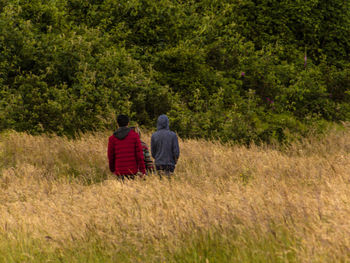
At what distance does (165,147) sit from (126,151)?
97 centimetres

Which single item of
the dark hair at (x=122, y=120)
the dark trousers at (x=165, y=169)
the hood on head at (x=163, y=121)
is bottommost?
the dark trousers at (x=165, y=169)

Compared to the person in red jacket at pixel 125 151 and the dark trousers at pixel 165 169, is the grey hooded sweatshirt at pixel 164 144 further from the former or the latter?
the person in red jacket at pixel 125 151

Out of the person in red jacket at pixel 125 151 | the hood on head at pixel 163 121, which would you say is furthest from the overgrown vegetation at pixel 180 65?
the person in red jacket at pixel 125 151

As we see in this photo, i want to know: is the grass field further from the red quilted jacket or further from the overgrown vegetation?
the overgrown vegetation

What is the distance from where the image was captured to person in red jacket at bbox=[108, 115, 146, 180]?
8977 millimetres

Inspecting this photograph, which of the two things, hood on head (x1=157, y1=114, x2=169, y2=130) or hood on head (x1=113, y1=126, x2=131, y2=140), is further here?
hood on head (x1=157, y1=114, x2=169, y2=130)

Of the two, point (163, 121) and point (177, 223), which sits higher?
point (163, 121)

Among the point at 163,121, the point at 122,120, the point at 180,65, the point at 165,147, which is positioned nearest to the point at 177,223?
the point at 122,120

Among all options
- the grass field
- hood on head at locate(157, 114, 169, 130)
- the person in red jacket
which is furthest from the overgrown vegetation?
the grass field

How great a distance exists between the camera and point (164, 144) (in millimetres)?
9664

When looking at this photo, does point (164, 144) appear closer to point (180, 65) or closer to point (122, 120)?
point (122, 120)

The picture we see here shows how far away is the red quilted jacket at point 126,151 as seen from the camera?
29.5 ft

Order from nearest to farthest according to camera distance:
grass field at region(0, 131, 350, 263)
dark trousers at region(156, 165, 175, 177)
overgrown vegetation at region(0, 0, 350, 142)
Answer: grass field at region(0, 131, 350, 263), dark trousers at region(156, 165, 175, 177), overgrown vegetation at region(0, 0, 350, 142)

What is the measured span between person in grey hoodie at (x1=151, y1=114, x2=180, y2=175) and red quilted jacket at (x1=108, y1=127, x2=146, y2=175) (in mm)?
686
